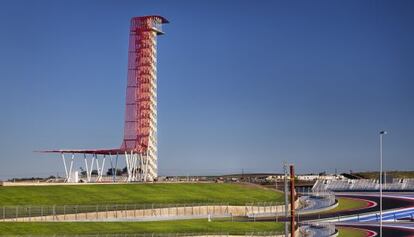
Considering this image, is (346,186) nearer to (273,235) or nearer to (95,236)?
(273,235)

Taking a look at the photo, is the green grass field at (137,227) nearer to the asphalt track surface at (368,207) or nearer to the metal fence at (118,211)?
the metal fence at (118,211)

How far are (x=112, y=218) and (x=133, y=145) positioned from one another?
67106mm

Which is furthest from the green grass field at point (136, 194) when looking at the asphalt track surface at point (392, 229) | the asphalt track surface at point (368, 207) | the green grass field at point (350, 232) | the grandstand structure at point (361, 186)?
the grandstand structure at point (361, 186)

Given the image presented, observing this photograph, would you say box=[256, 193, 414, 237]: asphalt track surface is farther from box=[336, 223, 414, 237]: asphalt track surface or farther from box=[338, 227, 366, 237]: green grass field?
box=[338, 227, 366, 237]: green grass field

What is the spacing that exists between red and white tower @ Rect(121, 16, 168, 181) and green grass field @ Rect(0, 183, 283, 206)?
33.2 metres

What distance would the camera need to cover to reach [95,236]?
190ft

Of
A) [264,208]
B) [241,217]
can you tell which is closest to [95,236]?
[241,217]

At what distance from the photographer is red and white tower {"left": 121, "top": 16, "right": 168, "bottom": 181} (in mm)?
138750

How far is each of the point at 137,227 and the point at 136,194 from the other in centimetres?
2382

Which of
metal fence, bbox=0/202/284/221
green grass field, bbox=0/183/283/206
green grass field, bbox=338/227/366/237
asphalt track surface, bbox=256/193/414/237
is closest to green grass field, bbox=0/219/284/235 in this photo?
metal fence, bbox=0/202/284/221

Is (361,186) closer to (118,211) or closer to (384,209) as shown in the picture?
(384,209)

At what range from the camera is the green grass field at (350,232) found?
233 ft

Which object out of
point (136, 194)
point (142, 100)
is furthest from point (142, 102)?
point (136, 194)

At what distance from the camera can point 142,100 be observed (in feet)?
463
